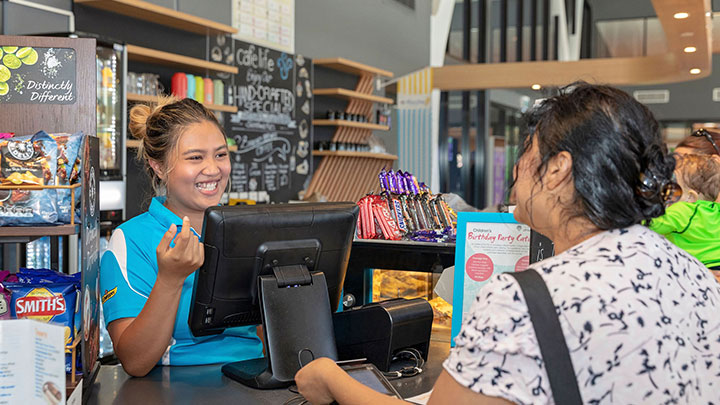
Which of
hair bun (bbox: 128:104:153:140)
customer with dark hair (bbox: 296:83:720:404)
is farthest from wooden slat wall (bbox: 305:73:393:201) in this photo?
customer with dark hair (bbox: 296:83:720:404)

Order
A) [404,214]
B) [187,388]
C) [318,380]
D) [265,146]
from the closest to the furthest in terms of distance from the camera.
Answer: [318,380] < [187,388] < [404,214] < [265,146]

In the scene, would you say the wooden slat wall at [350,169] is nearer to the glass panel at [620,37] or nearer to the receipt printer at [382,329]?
the receipt printer at [382,329]

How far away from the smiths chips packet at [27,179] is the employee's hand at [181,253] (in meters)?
0.28

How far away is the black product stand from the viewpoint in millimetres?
1702

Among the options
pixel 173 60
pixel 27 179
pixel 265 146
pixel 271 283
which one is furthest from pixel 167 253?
pixel 265 146

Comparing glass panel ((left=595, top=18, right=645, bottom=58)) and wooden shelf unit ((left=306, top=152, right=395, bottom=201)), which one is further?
glass panel ((left=595, top=18, right=645, bottom=58))

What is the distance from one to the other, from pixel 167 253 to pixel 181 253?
0.04 metres

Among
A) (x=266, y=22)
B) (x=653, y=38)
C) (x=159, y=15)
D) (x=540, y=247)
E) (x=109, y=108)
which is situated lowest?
(x=540, y=247)

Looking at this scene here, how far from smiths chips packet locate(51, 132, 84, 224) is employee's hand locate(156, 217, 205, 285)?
0.25 m

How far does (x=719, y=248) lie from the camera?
3.38 m

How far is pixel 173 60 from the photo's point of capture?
494 centimetres

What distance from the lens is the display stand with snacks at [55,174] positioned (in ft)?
5.43

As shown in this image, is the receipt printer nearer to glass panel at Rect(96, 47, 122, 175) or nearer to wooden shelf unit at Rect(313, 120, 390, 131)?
glass panel at Rect(96, 47, 122, 175)

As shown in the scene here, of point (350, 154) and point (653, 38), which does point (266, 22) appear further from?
point (653, 38)
